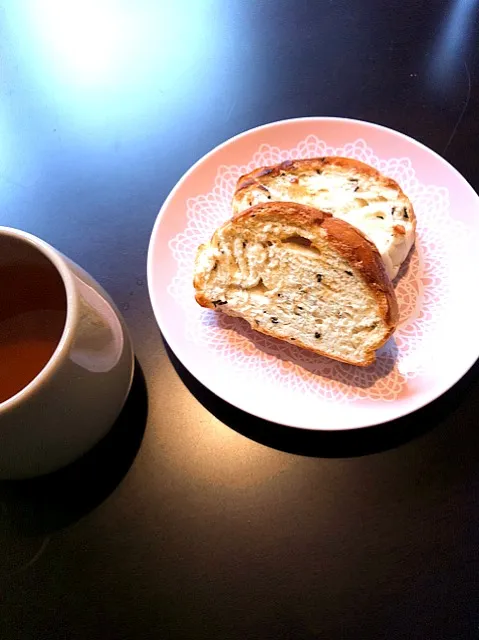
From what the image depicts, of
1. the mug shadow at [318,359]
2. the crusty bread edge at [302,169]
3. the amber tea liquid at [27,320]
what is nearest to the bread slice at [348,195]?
the crusty bread edge at [302,169]

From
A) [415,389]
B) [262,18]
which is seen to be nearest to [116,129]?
[262,18]

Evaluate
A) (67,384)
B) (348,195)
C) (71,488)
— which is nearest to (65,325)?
(67,384)

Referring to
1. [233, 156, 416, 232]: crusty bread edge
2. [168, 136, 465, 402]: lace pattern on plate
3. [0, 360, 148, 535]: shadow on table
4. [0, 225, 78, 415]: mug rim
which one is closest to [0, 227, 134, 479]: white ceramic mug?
[0, 225, 78, 415]: mug rim

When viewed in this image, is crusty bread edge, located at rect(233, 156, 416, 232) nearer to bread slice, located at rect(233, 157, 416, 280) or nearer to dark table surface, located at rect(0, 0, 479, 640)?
bread slice, located at rect(233, 157, 416, 280)

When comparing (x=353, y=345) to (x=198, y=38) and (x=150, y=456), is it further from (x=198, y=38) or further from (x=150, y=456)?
(x=198, y=38)

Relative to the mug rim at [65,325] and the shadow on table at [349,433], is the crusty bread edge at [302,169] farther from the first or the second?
the mug rim at [65,325]
